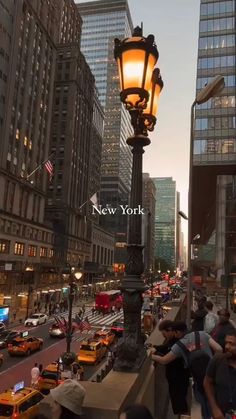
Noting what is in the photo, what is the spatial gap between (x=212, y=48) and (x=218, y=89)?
208 feet

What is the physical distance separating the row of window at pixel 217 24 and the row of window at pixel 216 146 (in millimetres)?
20117

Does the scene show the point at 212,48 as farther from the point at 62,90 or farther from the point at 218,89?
the point at 218,89

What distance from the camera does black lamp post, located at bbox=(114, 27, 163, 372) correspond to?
5.66 meters

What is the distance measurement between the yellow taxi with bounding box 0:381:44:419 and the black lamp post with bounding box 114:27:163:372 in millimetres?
10838

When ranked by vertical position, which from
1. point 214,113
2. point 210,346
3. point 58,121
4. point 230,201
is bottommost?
point 210,346

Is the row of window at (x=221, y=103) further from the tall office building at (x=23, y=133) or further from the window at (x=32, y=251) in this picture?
the window at (x=32, y=251)

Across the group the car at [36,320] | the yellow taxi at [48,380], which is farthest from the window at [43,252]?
the yellow taxi at [48,380]

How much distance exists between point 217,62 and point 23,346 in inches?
2205

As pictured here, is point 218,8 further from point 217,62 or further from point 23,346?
point 23,346

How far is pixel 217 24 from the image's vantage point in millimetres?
69875

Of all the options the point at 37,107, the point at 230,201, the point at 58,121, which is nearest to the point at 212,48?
the point at 230,201

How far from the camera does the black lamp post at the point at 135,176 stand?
18.6ft

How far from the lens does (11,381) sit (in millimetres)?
23609

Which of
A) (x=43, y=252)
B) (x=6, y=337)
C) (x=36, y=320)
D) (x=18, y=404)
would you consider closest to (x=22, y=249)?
(x=43, y=252)
